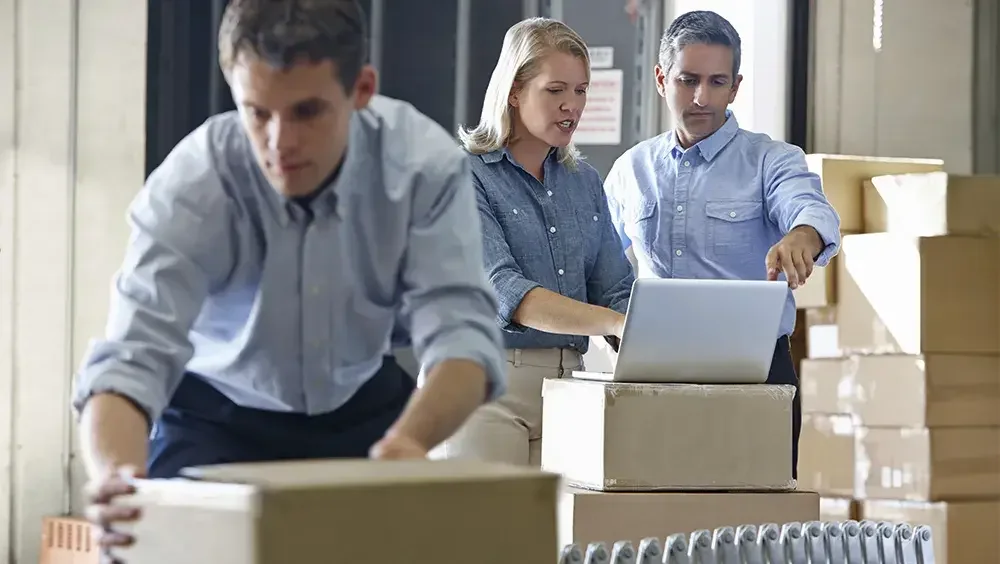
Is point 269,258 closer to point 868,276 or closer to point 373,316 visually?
point 373,316

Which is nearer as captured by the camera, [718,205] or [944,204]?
[718,205]

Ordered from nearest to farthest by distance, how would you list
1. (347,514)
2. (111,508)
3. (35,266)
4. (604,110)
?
1. (347,514)
2. (111,508)
3. (35,266)
4. (604,110)

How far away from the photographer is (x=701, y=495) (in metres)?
2.05

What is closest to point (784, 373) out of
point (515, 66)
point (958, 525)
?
point (515, 66)

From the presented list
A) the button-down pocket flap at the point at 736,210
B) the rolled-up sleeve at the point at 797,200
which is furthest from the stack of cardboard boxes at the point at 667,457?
the button-down pocket flap at the point at 736,210

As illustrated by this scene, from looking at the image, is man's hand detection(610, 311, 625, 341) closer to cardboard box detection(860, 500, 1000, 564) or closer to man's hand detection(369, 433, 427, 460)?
man's hand detection(369, 433, 427, 460)

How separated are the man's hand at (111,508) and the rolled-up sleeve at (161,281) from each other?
0.09 meters

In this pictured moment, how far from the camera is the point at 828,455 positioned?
11.5 ft

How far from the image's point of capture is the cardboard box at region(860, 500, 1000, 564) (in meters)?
3.22

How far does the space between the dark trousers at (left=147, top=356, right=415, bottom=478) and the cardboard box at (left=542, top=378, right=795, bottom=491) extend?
62 cm

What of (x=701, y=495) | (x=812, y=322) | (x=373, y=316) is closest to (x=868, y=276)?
(x=812, y=322)

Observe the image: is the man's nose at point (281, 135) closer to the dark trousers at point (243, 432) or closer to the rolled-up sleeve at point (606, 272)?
the dark trousers at point (243, 432)

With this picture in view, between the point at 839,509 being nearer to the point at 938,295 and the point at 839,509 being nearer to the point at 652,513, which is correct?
the point at 938,295

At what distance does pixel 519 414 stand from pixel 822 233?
0.54m
